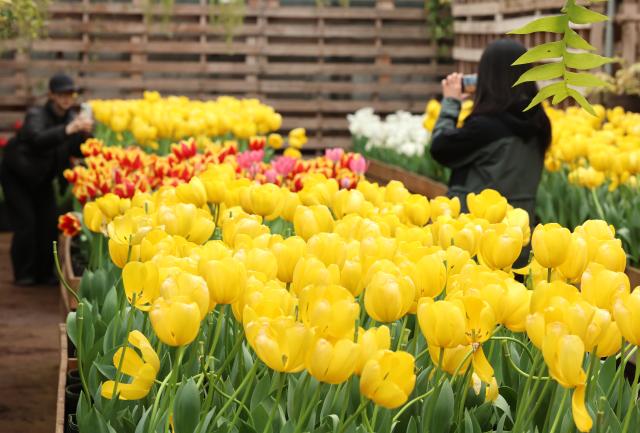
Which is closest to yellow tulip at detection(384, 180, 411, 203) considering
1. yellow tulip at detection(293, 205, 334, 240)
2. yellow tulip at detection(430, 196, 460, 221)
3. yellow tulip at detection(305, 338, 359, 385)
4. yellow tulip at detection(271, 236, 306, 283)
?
yellow tulip at detection(430, 196, 460, 221)

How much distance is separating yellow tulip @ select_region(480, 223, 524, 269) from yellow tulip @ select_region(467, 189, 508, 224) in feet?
1.39

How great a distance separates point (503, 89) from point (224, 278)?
295cm

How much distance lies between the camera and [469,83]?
16.0 ft

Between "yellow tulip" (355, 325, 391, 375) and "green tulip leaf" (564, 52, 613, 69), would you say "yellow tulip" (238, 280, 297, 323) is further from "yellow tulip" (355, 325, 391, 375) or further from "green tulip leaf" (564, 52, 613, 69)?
"green tulip leaf" (564, 52, 613, 69)

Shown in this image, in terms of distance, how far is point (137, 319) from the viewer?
2.15m

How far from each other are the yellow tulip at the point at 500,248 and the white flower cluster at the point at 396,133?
604 cm

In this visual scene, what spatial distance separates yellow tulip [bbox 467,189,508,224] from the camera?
231 cm

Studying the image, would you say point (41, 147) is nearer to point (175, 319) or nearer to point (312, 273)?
point (312, 273)

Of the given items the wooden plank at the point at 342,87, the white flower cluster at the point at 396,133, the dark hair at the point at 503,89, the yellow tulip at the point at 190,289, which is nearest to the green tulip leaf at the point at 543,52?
the yellow tulip at the point at 190,289

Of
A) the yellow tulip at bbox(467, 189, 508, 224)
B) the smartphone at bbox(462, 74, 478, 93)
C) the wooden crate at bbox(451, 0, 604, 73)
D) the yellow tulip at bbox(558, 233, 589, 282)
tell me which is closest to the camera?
the yellow tulip at bbox(558, 233, 589, 282)

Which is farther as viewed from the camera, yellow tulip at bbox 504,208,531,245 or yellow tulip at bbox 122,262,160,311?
yellow tulip at bbox 504,208,531,245

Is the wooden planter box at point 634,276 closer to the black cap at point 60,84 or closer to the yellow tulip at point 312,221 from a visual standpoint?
the yellow tulip at point 312,221

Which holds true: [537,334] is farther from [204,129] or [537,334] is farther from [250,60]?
[250,60]

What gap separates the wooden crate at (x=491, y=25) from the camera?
9023mm
